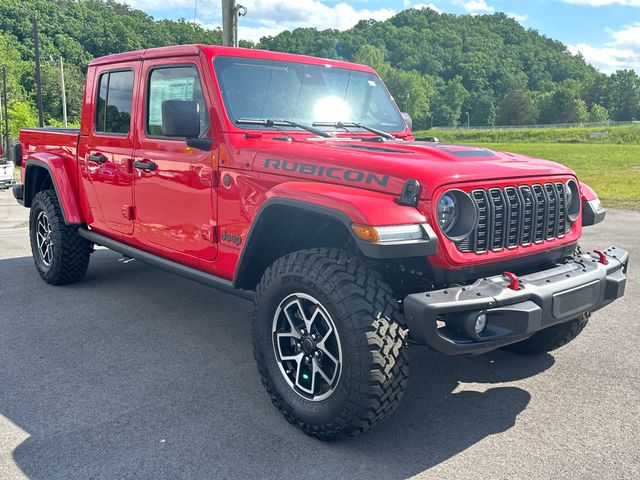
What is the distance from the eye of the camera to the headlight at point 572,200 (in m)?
3.50

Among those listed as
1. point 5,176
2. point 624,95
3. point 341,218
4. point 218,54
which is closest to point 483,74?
point 624,95

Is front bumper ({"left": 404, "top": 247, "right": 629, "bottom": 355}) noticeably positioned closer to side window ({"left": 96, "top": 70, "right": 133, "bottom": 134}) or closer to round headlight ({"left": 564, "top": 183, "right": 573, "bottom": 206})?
round headlight ({"left": 564, "top": 183, "right": 573, "bottom": 206})

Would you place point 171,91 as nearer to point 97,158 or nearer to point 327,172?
point 97,158

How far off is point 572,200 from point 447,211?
3.66ft

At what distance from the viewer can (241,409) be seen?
3303 mm

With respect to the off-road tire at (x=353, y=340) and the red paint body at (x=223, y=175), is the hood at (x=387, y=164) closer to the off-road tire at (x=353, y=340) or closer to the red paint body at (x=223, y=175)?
the red paint body at (x=223, y=175)

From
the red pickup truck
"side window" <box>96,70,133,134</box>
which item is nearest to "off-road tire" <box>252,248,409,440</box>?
the red pickup truck

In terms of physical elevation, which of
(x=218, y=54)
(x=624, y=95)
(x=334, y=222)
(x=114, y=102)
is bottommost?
(x=334, y=222)

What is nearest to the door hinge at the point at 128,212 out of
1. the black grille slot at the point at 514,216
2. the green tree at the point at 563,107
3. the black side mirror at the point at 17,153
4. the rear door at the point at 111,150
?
the rear door at the point at 111,150

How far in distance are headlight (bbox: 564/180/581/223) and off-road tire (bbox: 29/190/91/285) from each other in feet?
13.6

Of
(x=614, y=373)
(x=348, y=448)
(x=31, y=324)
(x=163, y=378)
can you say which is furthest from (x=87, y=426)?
(x=614, y=373)

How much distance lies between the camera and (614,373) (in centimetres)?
380

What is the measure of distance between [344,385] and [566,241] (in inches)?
62.2

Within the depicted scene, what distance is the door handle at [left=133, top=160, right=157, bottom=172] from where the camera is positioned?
4168 millimetres
